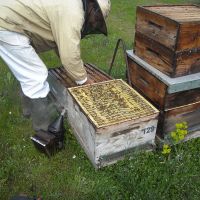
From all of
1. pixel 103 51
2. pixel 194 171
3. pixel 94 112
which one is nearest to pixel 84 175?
pixel 94 112

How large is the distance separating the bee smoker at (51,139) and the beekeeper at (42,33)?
1.23 ft

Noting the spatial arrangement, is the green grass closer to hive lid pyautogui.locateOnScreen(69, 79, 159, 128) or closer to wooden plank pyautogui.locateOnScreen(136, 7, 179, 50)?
hive lid pyautogui.locateOnScreen(69, 79, 159, 128)

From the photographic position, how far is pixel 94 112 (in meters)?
3.69

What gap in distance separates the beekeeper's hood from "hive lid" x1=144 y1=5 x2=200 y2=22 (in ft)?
2.12

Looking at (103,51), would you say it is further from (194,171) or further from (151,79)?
(194,171)

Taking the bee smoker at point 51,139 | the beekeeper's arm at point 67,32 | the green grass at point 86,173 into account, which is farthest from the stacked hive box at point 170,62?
the bee smoker at point 51,139

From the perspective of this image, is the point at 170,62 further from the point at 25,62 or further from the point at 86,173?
the point at 25,62

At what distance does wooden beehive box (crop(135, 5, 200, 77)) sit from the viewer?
3631 mm

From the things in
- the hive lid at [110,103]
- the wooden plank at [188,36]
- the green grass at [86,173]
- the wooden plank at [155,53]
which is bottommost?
the green grass at [86,173]

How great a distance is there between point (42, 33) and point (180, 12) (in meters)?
1.70

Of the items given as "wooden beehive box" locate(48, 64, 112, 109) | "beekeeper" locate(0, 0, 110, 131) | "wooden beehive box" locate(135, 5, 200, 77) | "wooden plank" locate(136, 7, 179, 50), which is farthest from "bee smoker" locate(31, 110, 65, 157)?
"wooden plank" locate(136, 7, 179, 50)

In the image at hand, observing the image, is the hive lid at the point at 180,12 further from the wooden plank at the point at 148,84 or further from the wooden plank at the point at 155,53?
the wooden plank at the point at 148,84

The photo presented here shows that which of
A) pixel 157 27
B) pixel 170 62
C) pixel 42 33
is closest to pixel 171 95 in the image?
pixel 170 62

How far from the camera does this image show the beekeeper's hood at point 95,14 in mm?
3740
